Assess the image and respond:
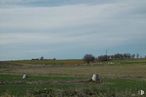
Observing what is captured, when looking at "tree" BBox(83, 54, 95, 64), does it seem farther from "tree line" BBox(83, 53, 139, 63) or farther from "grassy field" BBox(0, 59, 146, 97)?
"grassy field" BBox(0, 59, 146, 97)

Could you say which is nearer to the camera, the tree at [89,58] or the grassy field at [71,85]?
the grassy field at [71,85]

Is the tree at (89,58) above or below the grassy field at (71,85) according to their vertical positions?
above

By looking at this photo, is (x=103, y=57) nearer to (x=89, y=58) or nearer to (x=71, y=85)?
(x=89, y=58)

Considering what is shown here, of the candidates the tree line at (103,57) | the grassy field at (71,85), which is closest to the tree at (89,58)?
the tree line at (103,57)

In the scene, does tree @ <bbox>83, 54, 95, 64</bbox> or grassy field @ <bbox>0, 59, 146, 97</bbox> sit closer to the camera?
grassy field @ <bbox>0, 59, 146, 97</bbox>

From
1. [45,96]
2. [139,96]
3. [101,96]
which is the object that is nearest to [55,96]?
[45,96]

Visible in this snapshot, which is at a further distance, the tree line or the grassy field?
the tree line

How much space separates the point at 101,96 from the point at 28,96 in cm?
360

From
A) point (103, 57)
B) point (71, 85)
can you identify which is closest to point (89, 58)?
point (103, 57)

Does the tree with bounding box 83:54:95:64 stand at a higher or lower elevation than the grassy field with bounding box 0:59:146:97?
higher

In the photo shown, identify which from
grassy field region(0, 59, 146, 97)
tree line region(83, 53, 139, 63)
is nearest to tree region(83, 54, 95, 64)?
tree line region(83, 53, 139, 63)

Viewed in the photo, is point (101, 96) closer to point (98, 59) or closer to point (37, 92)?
point (37, 92)

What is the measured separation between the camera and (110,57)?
175 m

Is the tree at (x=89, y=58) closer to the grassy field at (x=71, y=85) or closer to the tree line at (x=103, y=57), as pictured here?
the tree line at (x=103, y=57)
